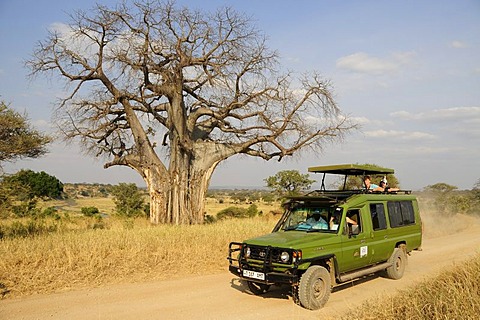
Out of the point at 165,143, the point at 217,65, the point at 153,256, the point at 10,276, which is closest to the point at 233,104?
the point at 217,65

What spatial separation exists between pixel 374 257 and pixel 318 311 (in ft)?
8.33

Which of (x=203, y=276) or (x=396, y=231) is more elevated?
(x=396, y=231)

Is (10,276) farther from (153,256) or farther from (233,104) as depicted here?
(233,104)

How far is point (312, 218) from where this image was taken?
8805mm

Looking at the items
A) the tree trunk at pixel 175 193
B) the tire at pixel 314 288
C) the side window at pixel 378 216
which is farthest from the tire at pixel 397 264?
the tree trunk at pixel 175 193

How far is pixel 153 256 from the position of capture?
420 inches

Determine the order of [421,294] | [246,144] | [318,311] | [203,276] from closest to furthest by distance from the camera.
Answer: [421,294] < [318,311] < [203,276] < [246,144]

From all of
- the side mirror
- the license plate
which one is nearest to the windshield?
the side mirror

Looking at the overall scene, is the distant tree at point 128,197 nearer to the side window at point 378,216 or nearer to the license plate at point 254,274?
the side window at point 378,216

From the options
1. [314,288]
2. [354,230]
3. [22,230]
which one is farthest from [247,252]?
[22,230]

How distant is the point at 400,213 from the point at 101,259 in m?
7.14

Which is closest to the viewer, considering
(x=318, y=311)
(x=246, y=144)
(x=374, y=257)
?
(x=318, y=311)

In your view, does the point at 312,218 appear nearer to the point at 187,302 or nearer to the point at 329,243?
the point at 329,243

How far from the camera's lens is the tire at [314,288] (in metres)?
7.19
